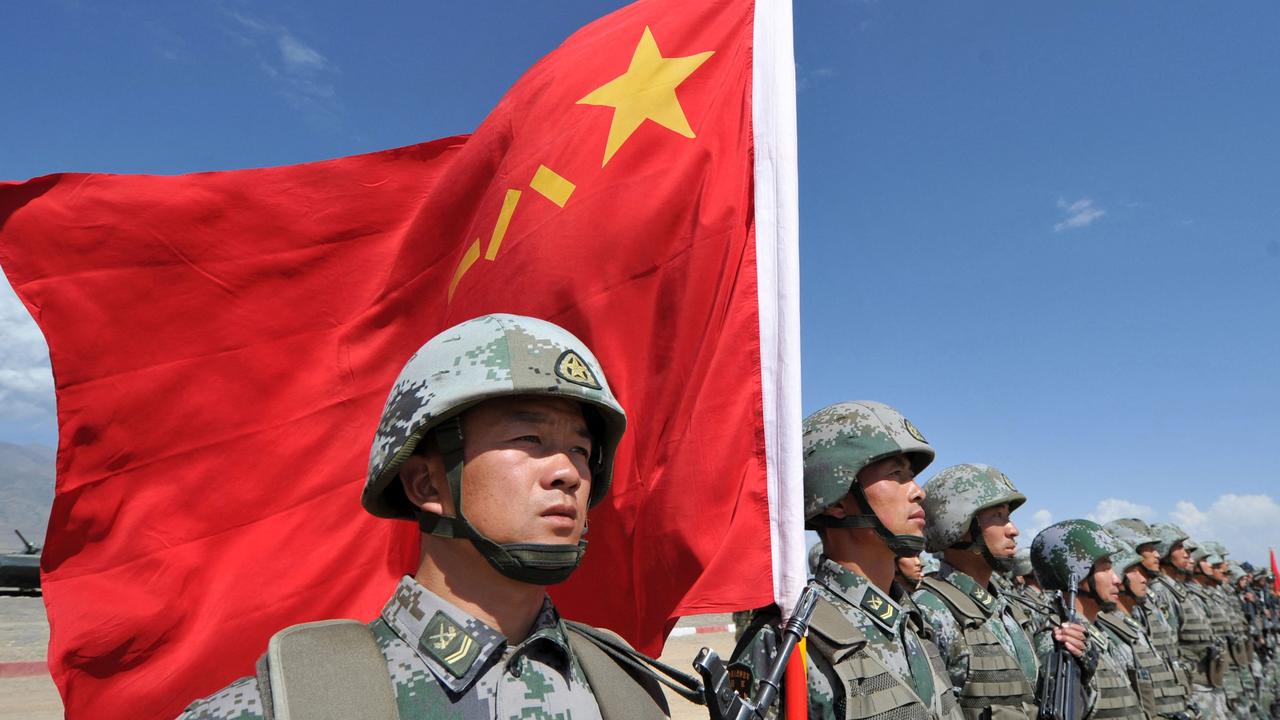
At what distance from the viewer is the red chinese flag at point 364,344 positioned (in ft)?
12.8

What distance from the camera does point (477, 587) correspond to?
2299mm

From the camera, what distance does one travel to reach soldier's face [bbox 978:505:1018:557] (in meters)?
7.71

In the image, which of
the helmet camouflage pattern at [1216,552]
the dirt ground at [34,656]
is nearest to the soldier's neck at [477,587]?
the dirt ground at [34,656]

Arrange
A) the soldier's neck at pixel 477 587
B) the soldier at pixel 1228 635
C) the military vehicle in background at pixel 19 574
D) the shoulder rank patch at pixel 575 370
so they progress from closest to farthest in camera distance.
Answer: the soldier's neck at pixel 477 587, the shoulder rank patch at pixel 575 370, the military vehicle in background at pixel 19 574, the soldier at pixel 1228 635

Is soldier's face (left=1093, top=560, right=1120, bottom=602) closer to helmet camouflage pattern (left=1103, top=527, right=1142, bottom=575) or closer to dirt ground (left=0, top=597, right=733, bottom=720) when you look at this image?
helmet camouflage pattern (left=1103, top=527, right=1142, bottom=575)

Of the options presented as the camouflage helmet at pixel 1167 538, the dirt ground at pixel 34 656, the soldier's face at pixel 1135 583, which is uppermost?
the camouflage helmet at pixel 1167 538

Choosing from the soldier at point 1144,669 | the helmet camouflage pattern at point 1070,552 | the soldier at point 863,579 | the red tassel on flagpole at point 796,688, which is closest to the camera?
the red tassel on flagpole at point 796,688

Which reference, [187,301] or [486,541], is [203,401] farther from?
[486,541]

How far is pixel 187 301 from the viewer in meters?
4.50

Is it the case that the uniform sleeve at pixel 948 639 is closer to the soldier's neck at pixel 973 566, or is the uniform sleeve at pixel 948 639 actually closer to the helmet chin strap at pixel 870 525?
the soldier's neck at pixel 973 566

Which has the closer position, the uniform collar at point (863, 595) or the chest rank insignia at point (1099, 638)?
the uniform collar at point (863, 595)

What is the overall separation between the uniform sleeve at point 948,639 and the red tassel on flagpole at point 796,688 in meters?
3.22

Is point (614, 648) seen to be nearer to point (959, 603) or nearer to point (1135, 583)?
point (959, 603)

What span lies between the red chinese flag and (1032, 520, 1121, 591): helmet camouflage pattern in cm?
597
